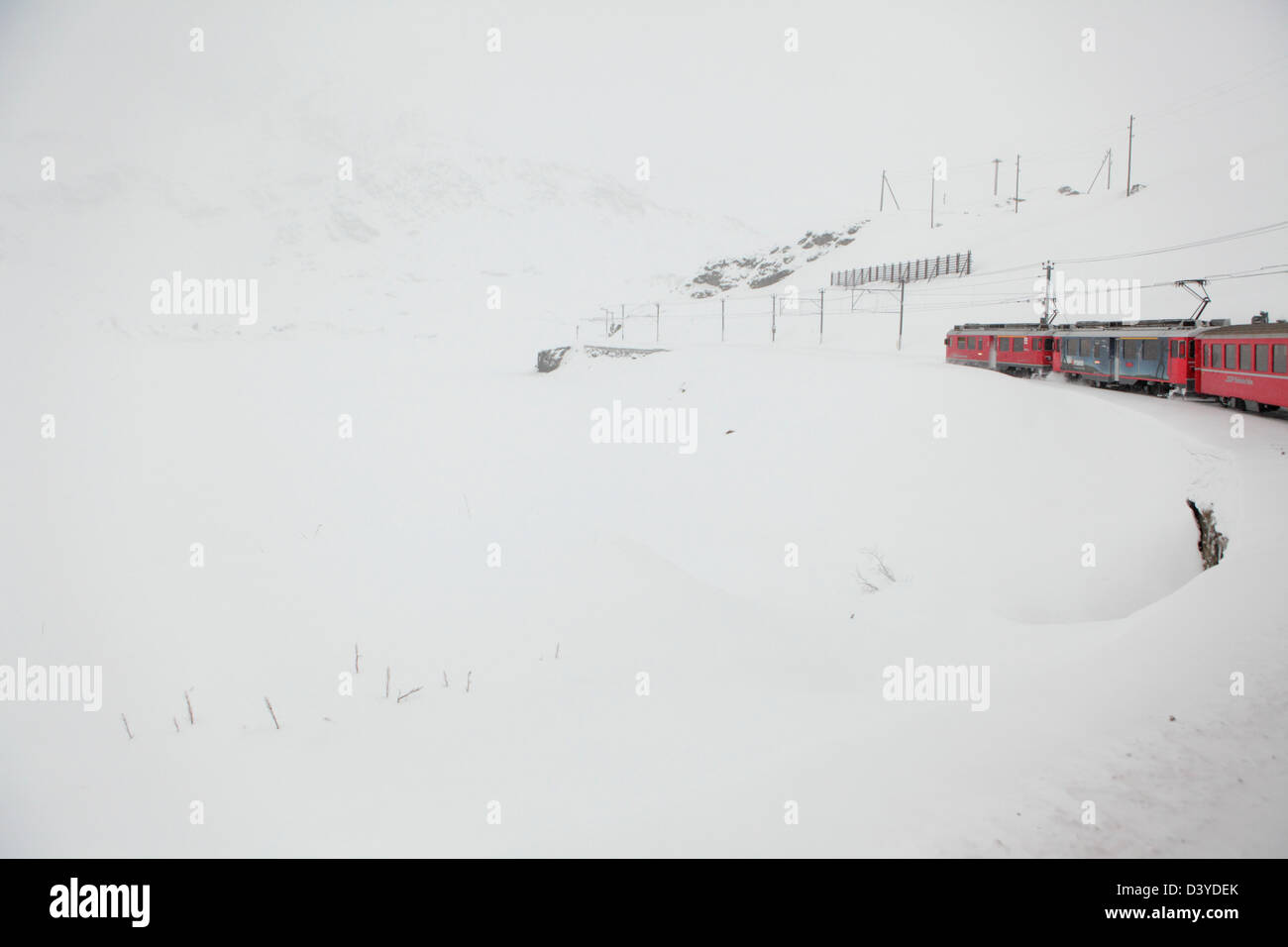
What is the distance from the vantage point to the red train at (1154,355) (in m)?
17.1

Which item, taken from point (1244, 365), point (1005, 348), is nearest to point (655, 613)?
point (1244, 365)

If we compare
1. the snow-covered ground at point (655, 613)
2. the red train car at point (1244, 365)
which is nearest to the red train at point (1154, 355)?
the red train car at point (1244, 365)

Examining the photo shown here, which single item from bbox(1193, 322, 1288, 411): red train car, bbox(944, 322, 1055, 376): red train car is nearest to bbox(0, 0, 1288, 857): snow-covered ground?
bbox(1193, 322, 1288, 411): red train car

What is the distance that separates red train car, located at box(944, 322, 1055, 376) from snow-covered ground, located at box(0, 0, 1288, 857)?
230 cm

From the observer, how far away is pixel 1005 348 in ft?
101

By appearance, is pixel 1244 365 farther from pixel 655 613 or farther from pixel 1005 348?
pixel 655 613

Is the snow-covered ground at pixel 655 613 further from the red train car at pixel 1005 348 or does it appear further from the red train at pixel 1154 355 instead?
the red train car at pixel 1005 348

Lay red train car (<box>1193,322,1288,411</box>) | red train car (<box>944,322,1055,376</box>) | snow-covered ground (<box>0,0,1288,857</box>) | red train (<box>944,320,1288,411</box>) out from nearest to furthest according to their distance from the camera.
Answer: snow-covered ground (<box>0,0,1288,857</box>) < red train car (<box>1193,322,1288,411</box>) < red train (<box>944,320,1288,411</box>) < red train car (<box>944,322,1055,376</box>)

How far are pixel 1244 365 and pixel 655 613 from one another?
1774 centimetres

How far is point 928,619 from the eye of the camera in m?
11.4

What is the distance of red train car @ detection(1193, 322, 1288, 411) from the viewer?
16.4m

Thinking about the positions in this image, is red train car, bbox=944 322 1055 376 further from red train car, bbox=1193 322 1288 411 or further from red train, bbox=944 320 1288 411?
red train car, bbox=1193 322 1288 411
